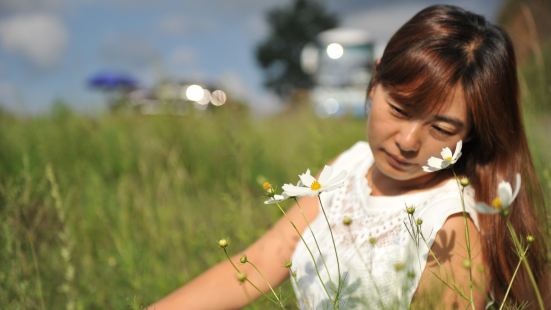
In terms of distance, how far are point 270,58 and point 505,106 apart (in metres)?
40.7

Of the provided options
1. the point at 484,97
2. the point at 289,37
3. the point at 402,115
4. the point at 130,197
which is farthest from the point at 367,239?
the point at 289,37

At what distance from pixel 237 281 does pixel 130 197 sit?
1400 millimetres

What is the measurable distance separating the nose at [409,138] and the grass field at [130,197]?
426 millimetres

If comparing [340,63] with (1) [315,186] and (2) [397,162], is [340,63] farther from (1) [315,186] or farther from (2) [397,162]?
(1) [315,186]

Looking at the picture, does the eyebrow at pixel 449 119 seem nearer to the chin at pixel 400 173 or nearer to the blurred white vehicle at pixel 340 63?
the chin at pixel 400 173

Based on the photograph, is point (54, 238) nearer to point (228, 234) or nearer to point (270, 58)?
point (228, 234)

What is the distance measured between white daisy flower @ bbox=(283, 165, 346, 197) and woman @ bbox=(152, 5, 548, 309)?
0.29 m

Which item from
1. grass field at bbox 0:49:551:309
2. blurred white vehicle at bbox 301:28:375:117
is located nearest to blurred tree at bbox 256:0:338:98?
blurred white vehicle at bbox 301:28:375:117

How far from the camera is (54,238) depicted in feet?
7.92

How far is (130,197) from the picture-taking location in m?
2.70

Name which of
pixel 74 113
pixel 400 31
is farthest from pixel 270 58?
pixel 400 31

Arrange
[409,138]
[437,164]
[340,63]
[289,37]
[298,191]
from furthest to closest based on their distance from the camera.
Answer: [289,37] → [340,63] → [409,138] → [437,164] → [298,191]

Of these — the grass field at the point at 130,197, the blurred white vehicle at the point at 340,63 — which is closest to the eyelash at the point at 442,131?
the grass field at the point at 130,197

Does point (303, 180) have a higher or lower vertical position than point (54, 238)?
higher
